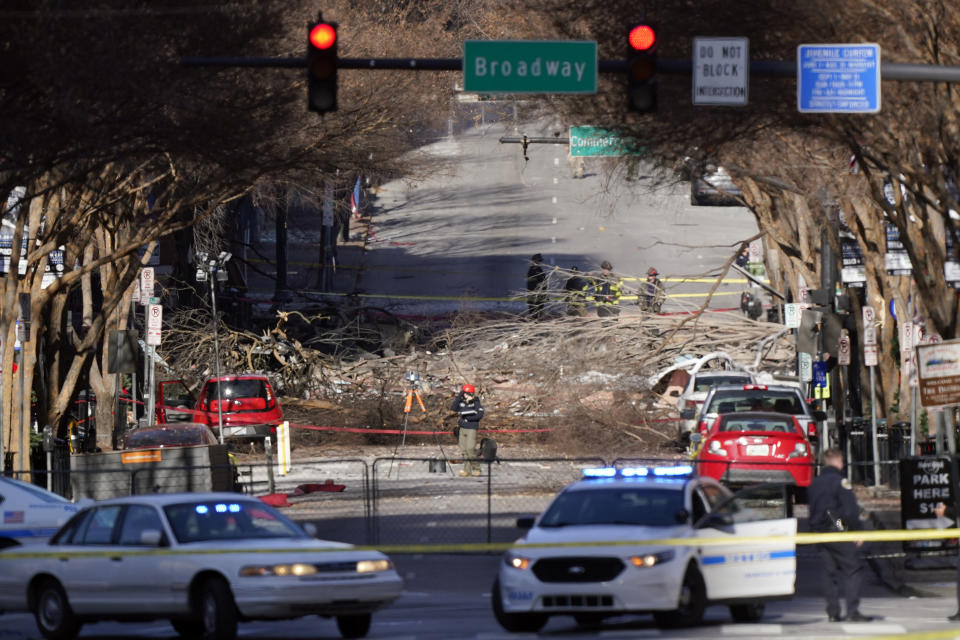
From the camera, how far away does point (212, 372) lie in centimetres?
4078

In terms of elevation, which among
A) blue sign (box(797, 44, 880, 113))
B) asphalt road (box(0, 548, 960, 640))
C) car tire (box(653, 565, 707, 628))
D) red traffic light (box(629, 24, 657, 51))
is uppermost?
red traffic light (box(629, 24, 657, 51))

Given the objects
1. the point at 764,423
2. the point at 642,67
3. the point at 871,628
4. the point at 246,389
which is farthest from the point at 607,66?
the point at 246,389

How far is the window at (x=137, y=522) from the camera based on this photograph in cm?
1465

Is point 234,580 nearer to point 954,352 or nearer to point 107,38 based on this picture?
point 107,38

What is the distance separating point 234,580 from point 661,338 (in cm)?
2374

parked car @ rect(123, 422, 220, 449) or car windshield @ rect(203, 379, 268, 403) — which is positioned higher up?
car windshield @ rect(203, 379, 268, 403)

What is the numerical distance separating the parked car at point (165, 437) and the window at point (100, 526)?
14.2 m

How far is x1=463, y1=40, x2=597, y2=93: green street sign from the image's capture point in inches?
719

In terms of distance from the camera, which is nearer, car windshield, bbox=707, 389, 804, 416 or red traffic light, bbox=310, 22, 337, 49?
red traffic light, bbox=310, 22, 337, 49

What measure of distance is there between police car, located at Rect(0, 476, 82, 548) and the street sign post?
813 centimetres

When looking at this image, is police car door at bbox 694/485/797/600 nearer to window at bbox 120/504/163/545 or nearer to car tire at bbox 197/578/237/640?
car tire at bbox 197/578/237/640

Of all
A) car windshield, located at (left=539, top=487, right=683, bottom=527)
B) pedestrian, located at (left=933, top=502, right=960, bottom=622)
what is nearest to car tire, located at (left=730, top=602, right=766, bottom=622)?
car windshield, located at (left=539, top=487, right=683, bottom=527)

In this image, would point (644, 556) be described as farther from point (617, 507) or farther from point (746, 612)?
point (746, 612)

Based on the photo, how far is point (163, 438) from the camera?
97.0 feet
